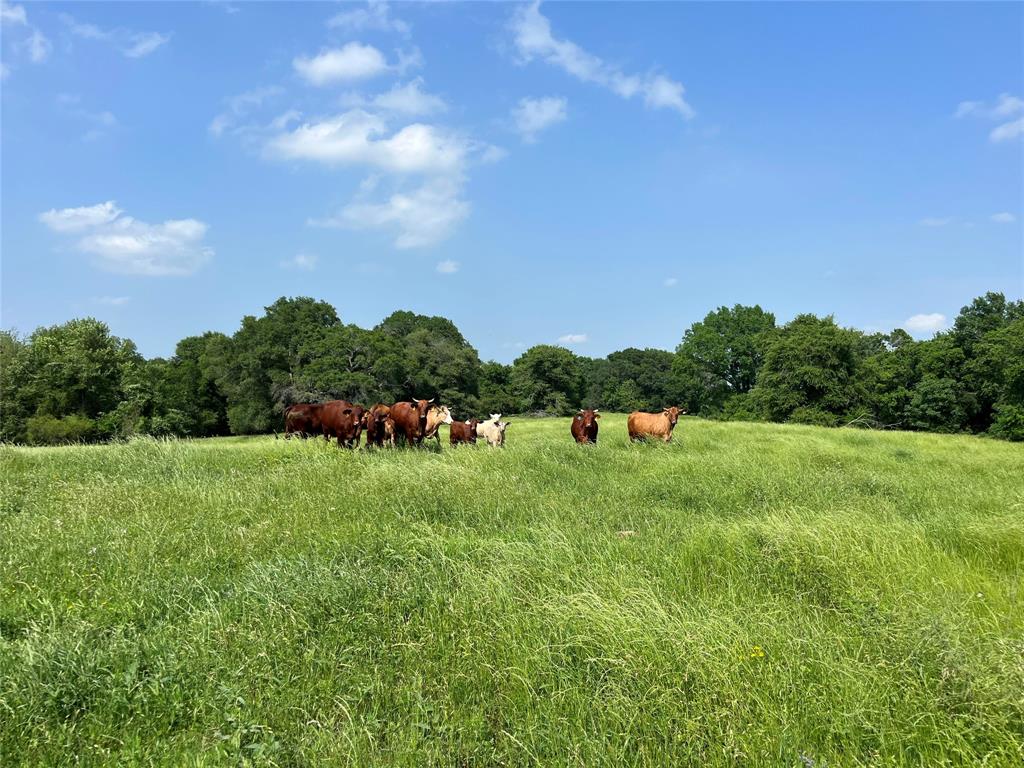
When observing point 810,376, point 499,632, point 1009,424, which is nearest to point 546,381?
point 810,376

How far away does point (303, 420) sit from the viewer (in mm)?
16906

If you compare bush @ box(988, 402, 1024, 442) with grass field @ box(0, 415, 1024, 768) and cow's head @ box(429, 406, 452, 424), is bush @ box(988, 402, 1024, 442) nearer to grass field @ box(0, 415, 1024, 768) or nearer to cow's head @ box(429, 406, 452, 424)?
cow's head @ box(429, 406, 452, 424)

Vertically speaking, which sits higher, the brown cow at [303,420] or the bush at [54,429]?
the brown cow at [303,420]

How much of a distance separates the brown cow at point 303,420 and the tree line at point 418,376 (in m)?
31.0

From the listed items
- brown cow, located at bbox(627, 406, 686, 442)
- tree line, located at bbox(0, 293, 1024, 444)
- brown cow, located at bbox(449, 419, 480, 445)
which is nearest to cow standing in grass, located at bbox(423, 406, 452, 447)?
brown cow, located at bbox(449, 419, 480, 445)

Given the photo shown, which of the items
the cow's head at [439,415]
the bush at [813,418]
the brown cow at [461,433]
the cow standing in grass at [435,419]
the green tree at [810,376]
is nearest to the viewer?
the cow standing in grass at [435,419]

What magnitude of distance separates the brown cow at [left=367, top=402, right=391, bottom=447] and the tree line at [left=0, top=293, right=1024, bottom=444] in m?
34.2

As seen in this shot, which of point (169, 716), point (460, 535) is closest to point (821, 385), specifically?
point (460, 535)

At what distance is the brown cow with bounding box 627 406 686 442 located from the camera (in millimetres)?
18642

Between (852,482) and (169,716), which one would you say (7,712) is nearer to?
(169,716)

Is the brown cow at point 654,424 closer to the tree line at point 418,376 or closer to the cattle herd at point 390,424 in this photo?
the cattle herd at point 390,424

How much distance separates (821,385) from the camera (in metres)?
48.7

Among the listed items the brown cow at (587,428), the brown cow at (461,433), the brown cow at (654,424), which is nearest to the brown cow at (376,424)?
the brown cow at (461,433)

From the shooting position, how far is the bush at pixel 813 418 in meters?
47.2
